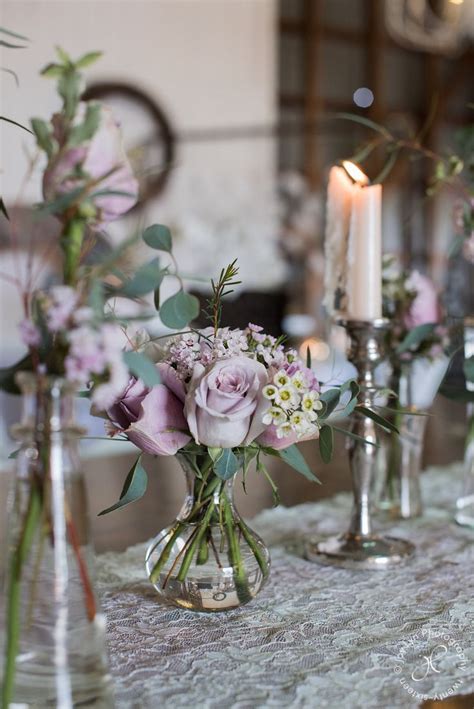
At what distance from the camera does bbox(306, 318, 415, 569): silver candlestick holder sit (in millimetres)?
923

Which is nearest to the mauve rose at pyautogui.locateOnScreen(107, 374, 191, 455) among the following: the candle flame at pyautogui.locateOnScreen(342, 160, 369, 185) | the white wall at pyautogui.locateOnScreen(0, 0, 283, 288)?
the candle flame at pyautogui.locateOnScreen(342, 160, 369, 185)

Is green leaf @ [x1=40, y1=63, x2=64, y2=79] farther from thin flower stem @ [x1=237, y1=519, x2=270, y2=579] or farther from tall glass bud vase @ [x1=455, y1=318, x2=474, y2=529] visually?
tall glass bud vase @ [x1=455, y1=318, x2=474, y2=529]

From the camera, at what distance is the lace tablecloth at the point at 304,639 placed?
606 millimetres

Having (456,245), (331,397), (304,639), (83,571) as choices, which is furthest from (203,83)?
(83,571)

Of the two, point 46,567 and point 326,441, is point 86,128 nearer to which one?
point 46,567

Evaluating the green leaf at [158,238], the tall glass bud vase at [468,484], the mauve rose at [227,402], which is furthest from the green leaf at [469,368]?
the green leaf at [158,238]

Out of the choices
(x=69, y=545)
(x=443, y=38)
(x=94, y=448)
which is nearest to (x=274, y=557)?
(x=69, y=545)

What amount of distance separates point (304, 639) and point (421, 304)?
51cm

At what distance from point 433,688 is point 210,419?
255 millimetres

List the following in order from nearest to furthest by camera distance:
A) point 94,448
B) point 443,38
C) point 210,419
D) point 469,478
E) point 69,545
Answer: point 69,545 < point 210,419 < point 469,478 < point 94,448 < point 443,38

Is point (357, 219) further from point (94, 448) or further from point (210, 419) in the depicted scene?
point (94, 448)

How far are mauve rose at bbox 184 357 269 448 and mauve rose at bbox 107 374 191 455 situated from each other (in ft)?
0.07

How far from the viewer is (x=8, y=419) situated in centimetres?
269

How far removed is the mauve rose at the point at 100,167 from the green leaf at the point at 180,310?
0.36ft
